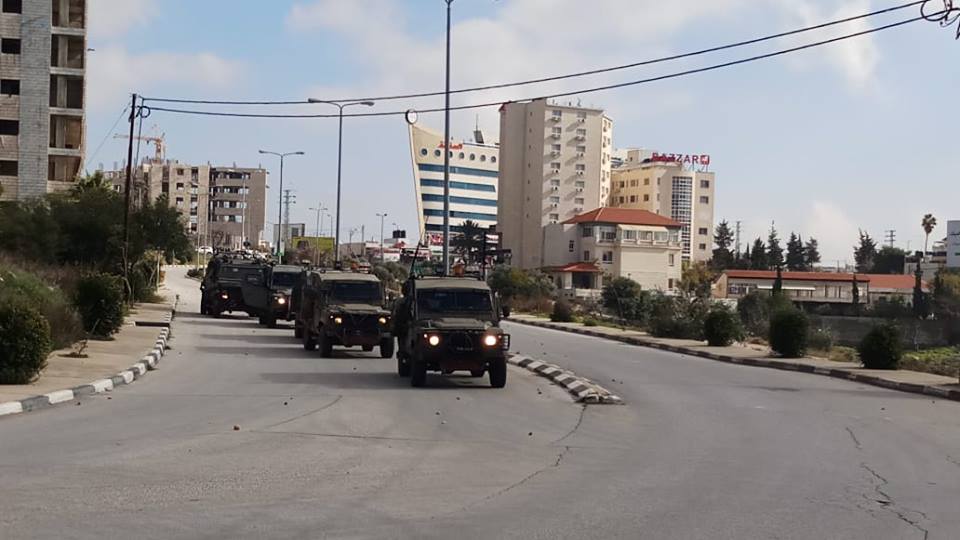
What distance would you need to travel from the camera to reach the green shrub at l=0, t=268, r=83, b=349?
79.0ft

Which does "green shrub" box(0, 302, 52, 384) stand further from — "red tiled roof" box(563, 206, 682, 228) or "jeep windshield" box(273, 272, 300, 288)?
"red tiled roof" box(563, 206, 682, 228)

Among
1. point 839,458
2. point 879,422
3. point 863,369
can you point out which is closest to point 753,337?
point 863,369

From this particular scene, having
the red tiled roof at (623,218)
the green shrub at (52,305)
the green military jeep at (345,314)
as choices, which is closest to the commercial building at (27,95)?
the green shrub at (52,305)

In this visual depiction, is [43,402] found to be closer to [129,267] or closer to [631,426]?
[631,426]

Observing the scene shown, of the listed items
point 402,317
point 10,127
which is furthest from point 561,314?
point 10,127

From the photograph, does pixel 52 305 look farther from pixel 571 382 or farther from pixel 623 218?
pixel 623 218

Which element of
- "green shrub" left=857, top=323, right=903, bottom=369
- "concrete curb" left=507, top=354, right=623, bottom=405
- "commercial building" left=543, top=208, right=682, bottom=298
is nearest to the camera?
"concrete curb" left=507, top=354, right=623, bottom=405

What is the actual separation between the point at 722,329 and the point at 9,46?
50.5m

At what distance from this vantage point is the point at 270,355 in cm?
2711

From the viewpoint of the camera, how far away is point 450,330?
18766mm

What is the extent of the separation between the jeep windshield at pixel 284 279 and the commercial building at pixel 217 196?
114064mm

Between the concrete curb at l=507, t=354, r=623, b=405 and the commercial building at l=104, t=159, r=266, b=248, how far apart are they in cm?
12968

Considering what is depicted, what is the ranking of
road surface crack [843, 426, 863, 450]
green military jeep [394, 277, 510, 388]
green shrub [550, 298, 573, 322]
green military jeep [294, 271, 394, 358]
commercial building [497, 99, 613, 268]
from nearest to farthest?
1. road surface crack [843, 426, 863, 450]
2. green military jeep [394, 277, 510, 388]
3. green military jeep [294, 271, 394, 358]
4. green shrub [550, 298, 573, 322]
5. commercial building [497, 99, 613, 268]

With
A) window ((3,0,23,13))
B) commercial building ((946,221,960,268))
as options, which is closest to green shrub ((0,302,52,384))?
window ((3,0,23,13))
